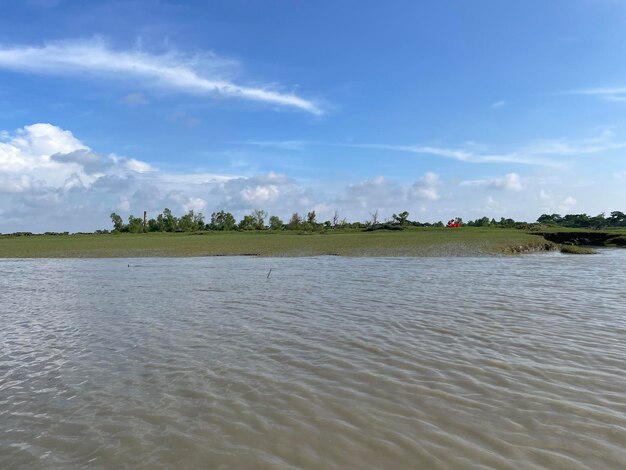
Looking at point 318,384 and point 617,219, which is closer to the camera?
point 318,384

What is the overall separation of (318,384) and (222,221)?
98736mm

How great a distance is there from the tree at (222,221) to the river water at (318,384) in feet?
286

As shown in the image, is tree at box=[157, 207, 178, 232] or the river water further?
tree at box=[157, 207, 178, 232]

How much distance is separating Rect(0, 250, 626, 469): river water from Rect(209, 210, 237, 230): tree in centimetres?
8718

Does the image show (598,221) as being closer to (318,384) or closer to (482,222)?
(482,222)

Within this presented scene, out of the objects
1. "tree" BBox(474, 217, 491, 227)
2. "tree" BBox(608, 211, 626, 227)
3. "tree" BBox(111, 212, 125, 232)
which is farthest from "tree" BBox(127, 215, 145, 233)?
"tree" BBox(608, 211, 626, 227)

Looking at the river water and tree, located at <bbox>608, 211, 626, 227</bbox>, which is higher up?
tree, located at <bbox>608, 211, 626, 227</bbox>

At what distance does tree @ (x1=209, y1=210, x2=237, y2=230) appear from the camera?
99.3m

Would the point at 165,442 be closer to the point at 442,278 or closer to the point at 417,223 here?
the point at 442,278

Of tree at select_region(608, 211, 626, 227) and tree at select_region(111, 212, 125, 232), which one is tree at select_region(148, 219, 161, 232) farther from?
tree at select_region(608, 211, 626, 227)

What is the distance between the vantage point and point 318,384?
6098mm

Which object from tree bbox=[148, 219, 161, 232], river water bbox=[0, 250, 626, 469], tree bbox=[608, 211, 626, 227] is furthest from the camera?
tree bbox=[148, 219, 161, 232]

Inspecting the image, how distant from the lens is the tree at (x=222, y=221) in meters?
99.3

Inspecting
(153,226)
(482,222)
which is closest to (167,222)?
(153,226)
